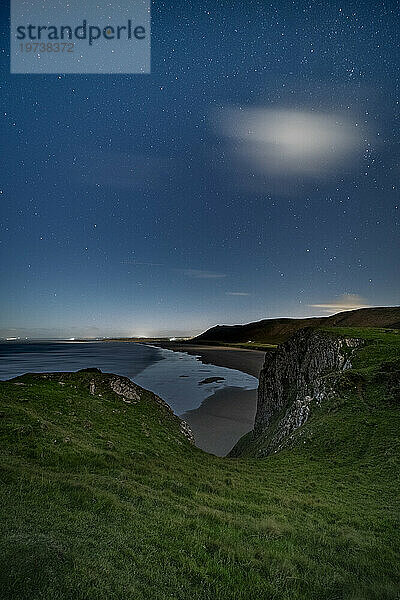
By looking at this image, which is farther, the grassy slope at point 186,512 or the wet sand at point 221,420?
the wet sand at point 221,420

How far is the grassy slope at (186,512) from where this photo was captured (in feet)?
24.8

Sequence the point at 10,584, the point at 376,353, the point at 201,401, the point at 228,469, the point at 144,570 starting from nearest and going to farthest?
1. the point at 10,584
2. the point at 144,570
3. the point at 228,469
4. the point at 376,353
5. the point at 201,401

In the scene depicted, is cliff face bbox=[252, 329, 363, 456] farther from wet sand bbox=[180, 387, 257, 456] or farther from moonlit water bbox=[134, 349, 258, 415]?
moonlit water bbox=[134, 349, 258, 415]

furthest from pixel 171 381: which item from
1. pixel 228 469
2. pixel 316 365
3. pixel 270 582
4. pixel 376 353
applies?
pixel 270 582

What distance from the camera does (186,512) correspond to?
11898 mm

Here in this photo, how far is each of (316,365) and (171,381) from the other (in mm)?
53707

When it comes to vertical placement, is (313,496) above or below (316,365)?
below

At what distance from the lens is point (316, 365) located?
118 ft

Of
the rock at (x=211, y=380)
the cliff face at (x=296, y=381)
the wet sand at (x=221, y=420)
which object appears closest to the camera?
the cliff face at (x=296, y=381)

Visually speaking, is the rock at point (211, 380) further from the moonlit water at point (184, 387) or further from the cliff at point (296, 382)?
the cliff at point (296, 382)

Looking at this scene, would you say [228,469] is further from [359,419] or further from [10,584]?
[10,584]

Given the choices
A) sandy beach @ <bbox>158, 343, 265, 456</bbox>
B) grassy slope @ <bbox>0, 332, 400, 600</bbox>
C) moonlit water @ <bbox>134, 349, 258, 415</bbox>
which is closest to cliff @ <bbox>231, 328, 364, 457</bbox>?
sandy beach @ <bbox>158, 343, 265, 456</bbox>

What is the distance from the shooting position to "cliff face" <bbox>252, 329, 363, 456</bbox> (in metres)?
29.2

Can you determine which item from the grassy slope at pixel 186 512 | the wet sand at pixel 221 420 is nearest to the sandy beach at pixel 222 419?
the wet sand at pixel 221 420
